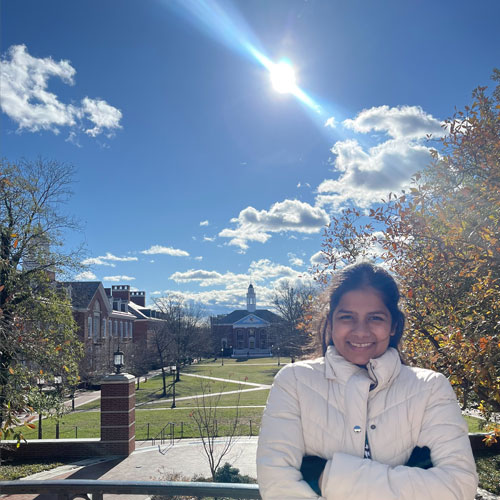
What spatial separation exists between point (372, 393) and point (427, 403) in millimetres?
204

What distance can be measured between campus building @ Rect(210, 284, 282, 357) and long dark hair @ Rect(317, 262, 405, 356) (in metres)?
76.0

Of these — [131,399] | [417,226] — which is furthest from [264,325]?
[417,226]

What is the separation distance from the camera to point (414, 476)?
1546 millimetres

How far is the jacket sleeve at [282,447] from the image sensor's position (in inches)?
65.2

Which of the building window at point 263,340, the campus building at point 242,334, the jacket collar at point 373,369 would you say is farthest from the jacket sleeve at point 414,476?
the building window at point 263,340

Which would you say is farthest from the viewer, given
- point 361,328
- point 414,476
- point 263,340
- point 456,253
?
point 263,340

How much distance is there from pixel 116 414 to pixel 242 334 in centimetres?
6992

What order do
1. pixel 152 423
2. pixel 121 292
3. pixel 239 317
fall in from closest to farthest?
pixel 152 423, pixel 121 292, pixel 239 317

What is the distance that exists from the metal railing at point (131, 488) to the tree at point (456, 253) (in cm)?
222

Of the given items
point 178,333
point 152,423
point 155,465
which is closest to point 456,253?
point 155,465

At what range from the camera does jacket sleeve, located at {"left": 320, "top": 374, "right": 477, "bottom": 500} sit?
153cm

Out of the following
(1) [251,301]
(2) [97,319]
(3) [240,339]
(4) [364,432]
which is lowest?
(3) [240,339]

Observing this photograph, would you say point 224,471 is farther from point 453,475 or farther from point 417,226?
point 453,475

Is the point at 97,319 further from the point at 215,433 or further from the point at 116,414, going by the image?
the point at 215,433
